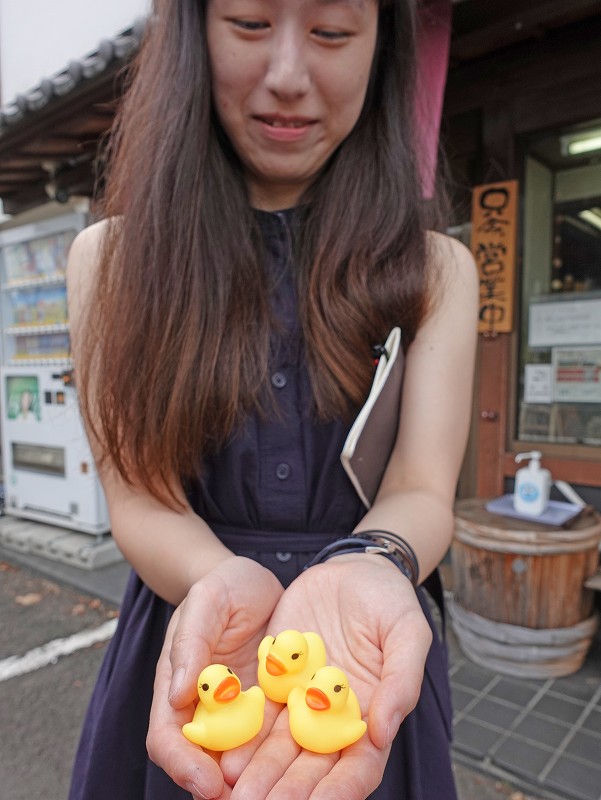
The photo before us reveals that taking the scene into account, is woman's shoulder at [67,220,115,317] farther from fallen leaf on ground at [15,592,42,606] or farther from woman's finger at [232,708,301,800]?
fallen leaf on ground at [15,592,42,606]

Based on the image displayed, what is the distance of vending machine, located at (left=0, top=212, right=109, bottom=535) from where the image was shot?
19.5ft

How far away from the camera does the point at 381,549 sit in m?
1.15

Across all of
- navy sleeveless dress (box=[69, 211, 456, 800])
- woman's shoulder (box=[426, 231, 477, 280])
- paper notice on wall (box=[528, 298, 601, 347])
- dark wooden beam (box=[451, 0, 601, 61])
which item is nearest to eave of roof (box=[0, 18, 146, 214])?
dark wooden beam (box=[451, 0, 601, 61])

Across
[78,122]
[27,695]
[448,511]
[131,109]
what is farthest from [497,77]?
[27,695]

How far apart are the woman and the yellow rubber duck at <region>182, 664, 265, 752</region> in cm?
15

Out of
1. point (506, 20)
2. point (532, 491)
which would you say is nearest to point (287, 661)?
point (532, 491)

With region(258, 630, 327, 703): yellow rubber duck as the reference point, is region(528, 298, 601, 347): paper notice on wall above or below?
above

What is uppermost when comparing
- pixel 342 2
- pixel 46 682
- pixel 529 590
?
pixel 342 2

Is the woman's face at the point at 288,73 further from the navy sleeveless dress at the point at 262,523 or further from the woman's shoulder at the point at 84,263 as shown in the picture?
the woman's shoulder at the point at 84,263

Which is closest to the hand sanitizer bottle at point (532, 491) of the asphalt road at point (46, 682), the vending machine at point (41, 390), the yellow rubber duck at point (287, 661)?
the asphalt road at point (46, 682)

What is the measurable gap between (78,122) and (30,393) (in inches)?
125

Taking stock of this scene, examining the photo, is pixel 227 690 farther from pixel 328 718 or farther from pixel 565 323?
pixel 565 323

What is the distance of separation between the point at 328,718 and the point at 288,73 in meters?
1.14

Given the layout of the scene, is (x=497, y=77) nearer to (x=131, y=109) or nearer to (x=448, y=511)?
(x=131, y=109)
